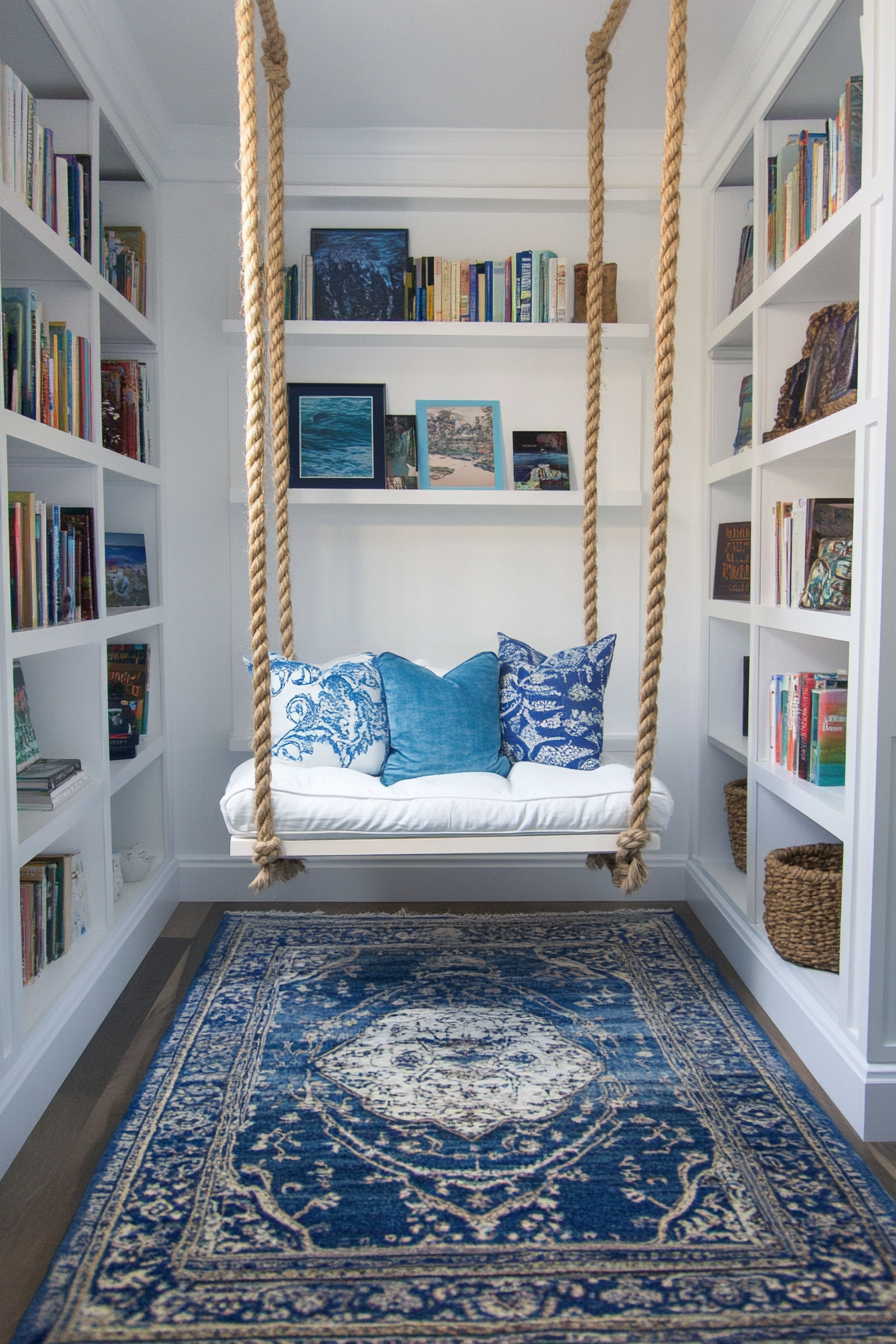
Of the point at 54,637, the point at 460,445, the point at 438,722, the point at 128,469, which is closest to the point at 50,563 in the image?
the point at 54,637

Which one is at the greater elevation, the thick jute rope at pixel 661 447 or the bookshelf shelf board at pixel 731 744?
the thick jute rope at pixel 661 447

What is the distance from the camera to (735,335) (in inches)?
129

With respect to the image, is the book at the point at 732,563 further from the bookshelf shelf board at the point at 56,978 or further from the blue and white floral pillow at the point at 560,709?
the bookshelf shelf board at the point at 56,978

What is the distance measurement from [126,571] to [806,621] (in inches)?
87.6

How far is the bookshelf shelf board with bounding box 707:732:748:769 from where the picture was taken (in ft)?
10.4

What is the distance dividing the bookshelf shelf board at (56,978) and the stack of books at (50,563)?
2.84ft

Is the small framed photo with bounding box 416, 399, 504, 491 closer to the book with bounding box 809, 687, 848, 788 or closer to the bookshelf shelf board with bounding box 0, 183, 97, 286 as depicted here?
the bookshelf shelf board with bounding box 0, 183, 97, 286

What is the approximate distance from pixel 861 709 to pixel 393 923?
185 cm

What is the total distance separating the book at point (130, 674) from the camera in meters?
3.38

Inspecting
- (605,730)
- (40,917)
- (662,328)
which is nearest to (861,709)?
(662,328)

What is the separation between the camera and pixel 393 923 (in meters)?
3.36

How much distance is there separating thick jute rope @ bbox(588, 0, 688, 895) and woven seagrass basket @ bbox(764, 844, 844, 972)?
19.2 inches

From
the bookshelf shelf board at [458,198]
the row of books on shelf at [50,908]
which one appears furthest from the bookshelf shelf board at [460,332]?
the row of books on shelf at [50,908]

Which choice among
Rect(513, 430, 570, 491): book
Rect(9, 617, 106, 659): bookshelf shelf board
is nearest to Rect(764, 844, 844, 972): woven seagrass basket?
Rect(513, 430, 570, 491): book
